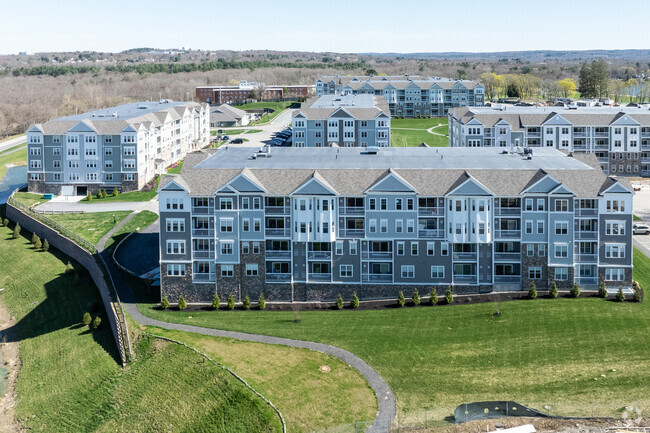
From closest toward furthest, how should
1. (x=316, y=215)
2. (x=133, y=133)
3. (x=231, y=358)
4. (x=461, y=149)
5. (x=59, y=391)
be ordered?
(x=231, y=358) → (x=59, y=391) → (x=316, y=215) → (x=461, y=149) → (x=133, y=133)

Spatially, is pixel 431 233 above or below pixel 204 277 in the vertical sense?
above

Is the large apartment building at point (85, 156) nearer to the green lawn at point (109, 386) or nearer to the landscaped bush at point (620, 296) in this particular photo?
the green lawn at point (109, 386)

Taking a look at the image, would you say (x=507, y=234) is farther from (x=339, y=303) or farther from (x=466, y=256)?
(x=339, y=303)

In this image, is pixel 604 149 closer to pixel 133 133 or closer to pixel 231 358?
pixel 133 133

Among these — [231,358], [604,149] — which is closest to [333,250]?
[231,358]

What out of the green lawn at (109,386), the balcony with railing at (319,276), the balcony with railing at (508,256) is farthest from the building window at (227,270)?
the balcony with railing at (508,256)

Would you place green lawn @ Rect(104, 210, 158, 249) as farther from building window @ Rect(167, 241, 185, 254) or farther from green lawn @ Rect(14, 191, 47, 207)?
green lawn @ Rect(14, 191, 47, 207)

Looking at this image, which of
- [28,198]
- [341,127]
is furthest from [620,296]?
[28,198]
